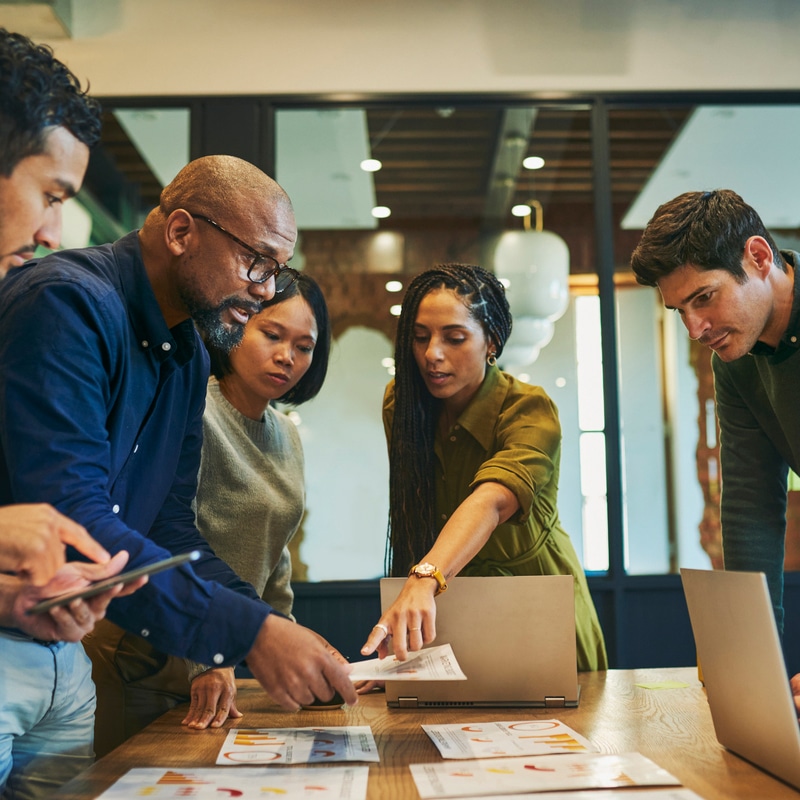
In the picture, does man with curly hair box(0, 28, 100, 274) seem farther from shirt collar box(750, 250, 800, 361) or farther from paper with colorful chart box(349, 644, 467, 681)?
shirt collar box(750, 250, 800, 361)

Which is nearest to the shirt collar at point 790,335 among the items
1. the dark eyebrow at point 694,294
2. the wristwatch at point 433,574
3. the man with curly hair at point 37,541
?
the dark eyebrow at point 694,294

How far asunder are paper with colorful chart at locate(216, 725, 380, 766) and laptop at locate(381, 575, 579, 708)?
238mm

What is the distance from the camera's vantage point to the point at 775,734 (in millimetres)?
1153

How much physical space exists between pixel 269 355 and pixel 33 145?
1.00 metres

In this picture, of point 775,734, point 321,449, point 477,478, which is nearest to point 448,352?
point 477,478

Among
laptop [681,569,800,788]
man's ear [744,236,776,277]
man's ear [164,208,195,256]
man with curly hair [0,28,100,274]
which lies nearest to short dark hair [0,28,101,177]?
man with curly hair [0,28,100,274]

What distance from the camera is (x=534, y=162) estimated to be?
3.81m

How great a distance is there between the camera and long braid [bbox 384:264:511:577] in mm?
2162

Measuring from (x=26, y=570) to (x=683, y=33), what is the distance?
11.7 ft

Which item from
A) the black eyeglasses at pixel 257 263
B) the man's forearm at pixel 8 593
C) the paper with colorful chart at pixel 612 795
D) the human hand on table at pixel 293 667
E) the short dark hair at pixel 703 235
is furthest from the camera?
the short dark hair at pixel 703 235

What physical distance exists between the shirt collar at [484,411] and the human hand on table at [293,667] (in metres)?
0.91

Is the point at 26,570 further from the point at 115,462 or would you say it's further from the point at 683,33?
the point at 683,33

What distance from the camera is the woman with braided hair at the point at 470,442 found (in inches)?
80.3

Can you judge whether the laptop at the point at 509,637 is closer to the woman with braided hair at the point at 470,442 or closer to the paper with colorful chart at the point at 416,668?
the paper with colorful chart at the point at 416,668
